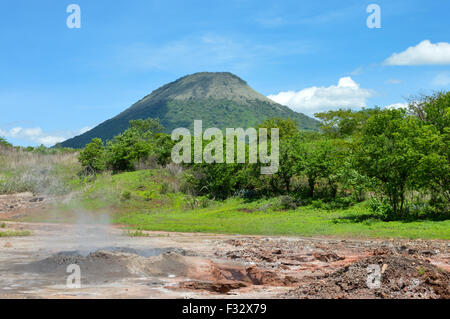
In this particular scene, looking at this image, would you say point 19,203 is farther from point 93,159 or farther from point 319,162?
point 319,162

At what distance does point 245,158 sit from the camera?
131 ft

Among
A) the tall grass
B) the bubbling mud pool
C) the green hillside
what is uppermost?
the green hillside

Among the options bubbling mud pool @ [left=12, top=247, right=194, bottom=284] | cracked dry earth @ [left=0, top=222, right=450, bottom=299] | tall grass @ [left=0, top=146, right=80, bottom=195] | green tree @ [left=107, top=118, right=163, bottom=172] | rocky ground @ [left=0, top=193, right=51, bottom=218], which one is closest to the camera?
cracked dry earth @ [left=0, top=222, right=450, bottom=299]

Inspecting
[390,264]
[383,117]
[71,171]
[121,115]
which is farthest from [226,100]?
[390,264]

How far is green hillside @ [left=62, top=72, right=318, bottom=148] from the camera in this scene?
134 metres

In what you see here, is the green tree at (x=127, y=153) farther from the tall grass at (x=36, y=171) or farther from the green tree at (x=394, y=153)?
the green tree at (x=394, y=153)

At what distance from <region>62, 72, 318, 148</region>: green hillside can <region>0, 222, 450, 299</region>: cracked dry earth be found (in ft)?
339

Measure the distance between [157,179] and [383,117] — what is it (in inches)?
875

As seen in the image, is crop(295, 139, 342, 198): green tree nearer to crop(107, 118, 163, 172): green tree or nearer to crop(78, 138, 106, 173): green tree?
crop(107, 118, 163, 172): green tree

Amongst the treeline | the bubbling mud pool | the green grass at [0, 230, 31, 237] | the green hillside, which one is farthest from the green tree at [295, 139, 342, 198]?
the green hillside

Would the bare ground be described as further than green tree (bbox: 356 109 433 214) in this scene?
No

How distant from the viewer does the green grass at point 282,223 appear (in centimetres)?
2309
